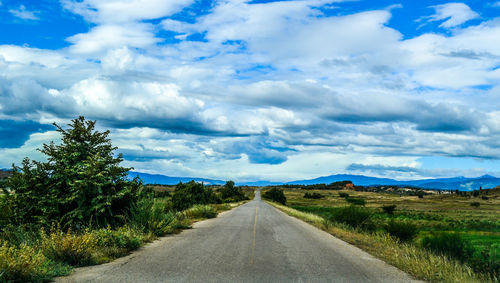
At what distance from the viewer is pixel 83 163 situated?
1265 centimetres

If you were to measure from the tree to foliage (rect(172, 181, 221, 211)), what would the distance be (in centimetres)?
3406

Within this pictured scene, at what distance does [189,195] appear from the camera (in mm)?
50500

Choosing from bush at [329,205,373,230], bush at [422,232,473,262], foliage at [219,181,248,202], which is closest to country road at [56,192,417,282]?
bush at [422,232,473,262]

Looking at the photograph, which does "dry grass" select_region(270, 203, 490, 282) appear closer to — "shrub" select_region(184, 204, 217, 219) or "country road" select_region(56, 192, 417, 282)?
"country road" select_region(56, 192, 417, 282)

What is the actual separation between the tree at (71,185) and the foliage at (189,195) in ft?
112

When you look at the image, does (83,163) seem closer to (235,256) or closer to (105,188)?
(105,188)

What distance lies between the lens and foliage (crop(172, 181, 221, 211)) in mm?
48125

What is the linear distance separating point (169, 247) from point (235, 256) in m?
2.75

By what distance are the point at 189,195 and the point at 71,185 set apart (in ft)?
127

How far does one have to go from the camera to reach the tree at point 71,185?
12039mm

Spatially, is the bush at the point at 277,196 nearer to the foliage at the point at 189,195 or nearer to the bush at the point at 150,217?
the foliage at the point at 189,195

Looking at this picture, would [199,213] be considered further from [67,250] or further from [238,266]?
[67,250]

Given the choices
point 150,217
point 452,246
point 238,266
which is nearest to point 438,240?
point 452,246

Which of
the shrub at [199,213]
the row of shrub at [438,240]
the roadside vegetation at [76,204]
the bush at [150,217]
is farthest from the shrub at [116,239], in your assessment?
the shrub at [199,213]
